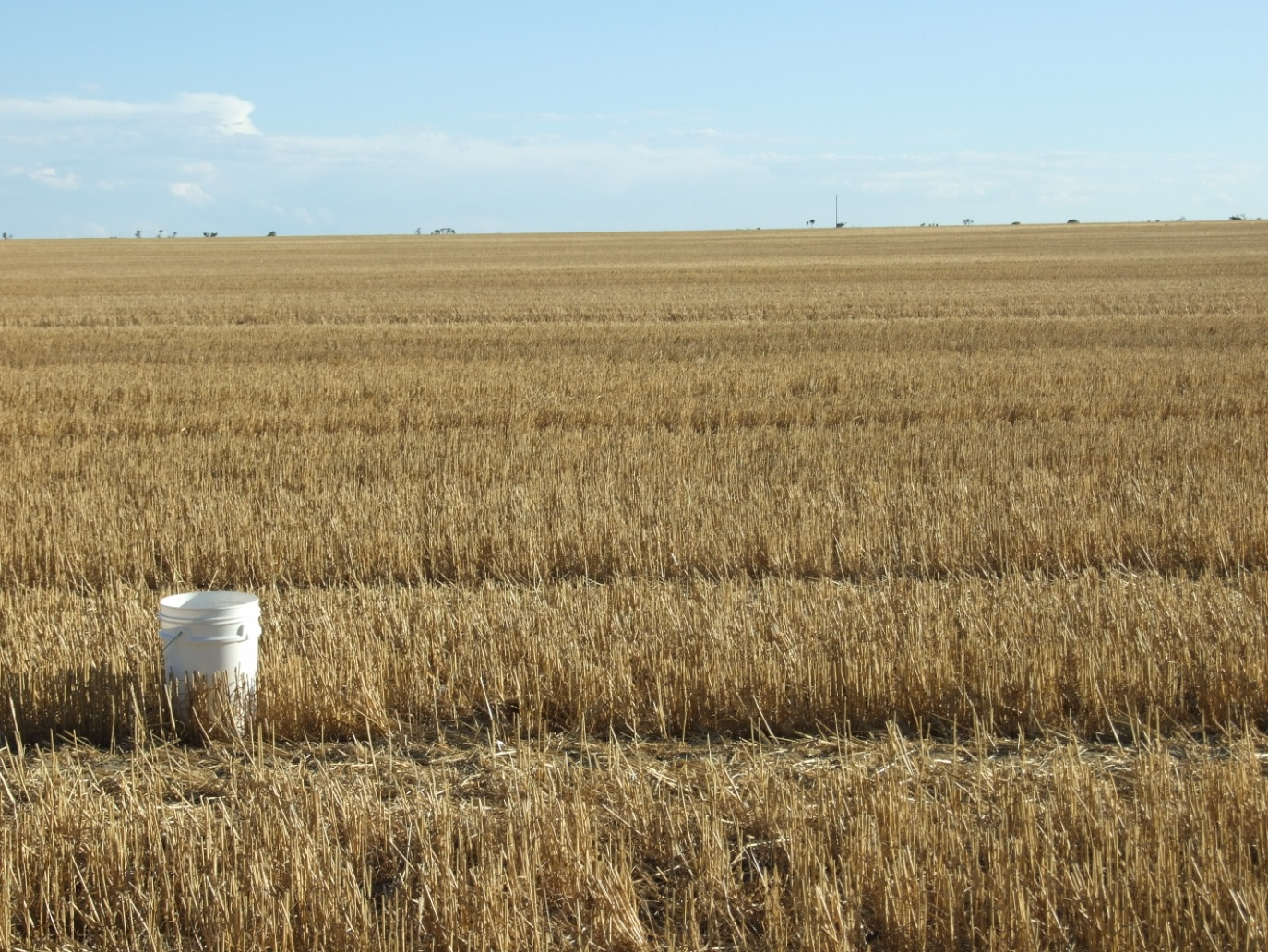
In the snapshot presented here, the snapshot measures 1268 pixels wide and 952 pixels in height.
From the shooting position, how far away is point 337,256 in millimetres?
67125

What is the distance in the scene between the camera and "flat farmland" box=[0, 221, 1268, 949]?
3447 millimetres

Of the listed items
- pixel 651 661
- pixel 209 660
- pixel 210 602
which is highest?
pixel 210 602

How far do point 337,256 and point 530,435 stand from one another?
192ft

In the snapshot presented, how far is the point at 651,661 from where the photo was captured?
543cm

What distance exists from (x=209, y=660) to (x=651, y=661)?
1859 millimetres

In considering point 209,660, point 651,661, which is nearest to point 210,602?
point 209,660

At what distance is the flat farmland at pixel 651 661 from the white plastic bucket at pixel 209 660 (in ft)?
0.39

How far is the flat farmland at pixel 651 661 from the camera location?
345cm

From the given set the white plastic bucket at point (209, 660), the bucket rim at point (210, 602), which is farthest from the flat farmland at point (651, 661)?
the bucket rim at point (210, 602)

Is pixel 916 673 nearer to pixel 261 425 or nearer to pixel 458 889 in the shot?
pixel 458 889

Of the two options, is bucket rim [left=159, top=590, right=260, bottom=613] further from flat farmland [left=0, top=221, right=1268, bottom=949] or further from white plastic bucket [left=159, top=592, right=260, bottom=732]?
flat farmland [left=0, top=221, right=1268, bottom=949]

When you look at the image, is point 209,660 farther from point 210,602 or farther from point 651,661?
point 651,661

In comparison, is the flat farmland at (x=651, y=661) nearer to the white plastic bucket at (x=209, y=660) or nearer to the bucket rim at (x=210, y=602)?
the white plastic bucket at (x=209, y=660)

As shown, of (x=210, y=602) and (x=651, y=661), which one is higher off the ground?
(x=210, y=602)
